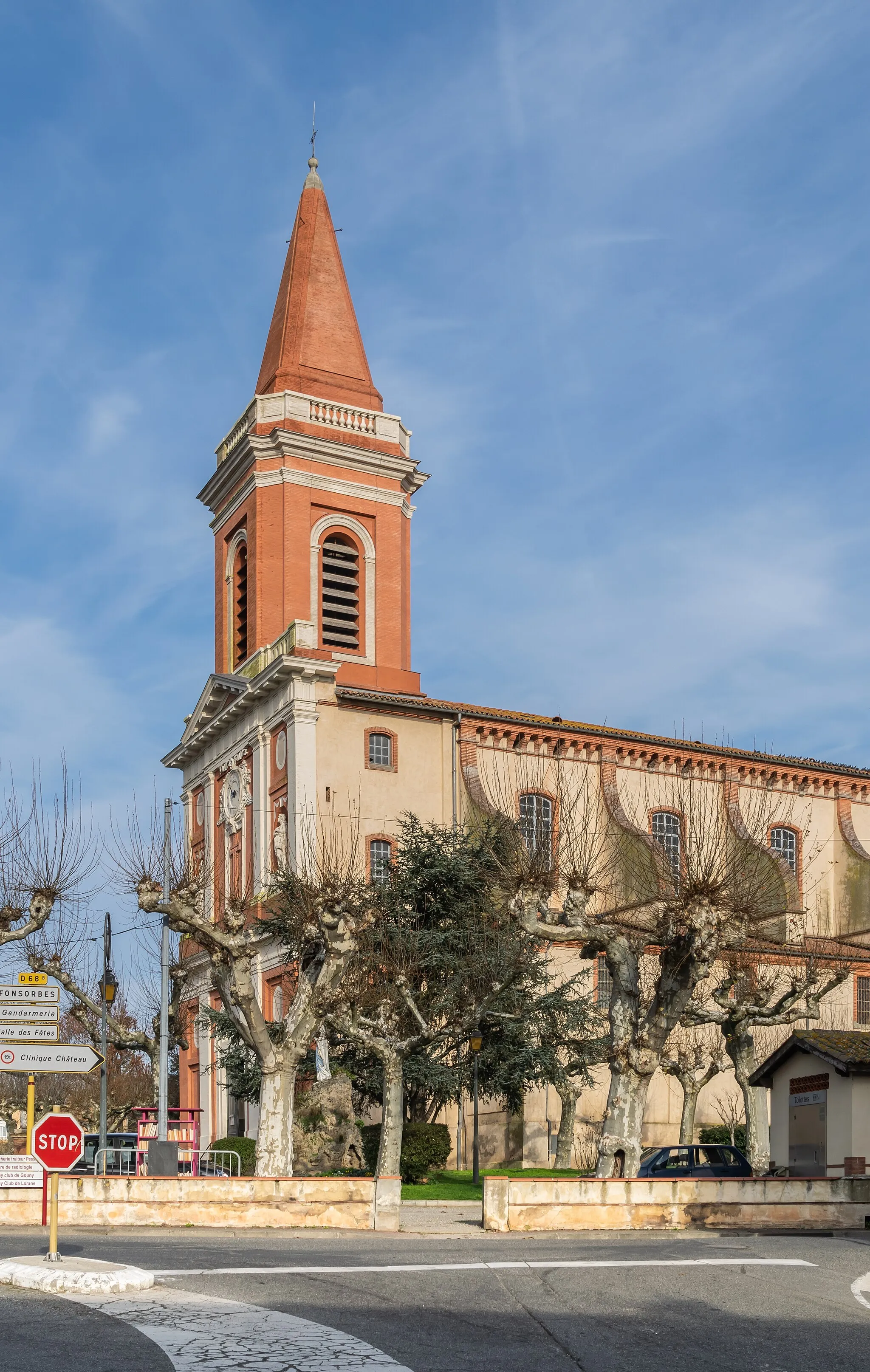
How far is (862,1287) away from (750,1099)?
1937cm

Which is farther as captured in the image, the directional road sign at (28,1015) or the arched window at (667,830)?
the arched window at (667,830)

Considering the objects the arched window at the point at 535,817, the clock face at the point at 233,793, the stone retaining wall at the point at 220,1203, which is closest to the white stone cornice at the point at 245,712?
the clock face at the point at 233,793

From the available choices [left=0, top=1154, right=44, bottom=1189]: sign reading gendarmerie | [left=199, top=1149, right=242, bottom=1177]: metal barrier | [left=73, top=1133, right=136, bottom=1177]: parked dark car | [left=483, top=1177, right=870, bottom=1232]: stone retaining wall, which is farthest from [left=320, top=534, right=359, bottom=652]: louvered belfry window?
[left=0, top=1154, right=44, bottom=1189]: sign reading gendarmerie

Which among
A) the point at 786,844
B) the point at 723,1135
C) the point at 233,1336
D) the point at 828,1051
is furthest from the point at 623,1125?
the point at 786,844

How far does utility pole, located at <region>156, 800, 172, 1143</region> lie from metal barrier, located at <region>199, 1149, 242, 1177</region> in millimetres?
1449

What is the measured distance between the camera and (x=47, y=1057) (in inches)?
735

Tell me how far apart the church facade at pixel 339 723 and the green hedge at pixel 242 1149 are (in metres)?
4.51

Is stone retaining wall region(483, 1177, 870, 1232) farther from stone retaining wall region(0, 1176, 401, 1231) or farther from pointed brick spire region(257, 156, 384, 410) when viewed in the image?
pointed brick spire region(257, 156, 384, 410)

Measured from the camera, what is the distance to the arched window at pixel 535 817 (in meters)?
45.2

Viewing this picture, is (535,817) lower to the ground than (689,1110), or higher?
higher

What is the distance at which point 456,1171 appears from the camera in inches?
1512

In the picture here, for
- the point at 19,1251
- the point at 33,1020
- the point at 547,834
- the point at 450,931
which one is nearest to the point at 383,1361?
the point at 19,1251

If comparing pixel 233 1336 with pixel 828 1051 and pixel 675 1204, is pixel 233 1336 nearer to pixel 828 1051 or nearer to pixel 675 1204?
pixel 675 1204

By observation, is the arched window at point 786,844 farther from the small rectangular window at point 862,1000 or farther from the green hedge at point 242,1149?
the green hedge at point 242,1149
